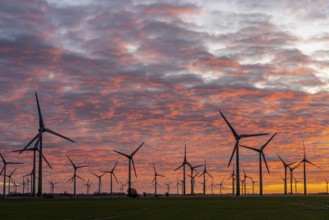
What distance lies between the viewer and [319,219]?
44.1 m

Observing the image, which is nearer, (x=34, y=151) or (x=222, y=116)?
(x=222, y=116)

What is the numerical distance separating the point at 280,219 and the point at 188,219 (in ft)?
26.8

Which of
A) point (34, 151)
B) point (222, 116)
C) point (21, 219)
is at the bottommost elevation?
point (21, 219)

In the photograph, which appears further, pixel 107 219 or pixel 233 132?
pixel 233 132

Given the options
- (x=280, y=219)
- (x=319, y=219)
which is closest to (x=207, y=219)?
(x=280, y=219)

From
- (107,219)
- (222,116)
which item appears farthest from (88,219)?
(222,116)

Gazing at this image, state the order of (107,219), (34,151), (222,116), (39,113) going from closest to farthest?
(107,219) → (39,113) → (222,116) → (34,151)

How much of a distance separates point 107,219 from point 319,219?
18.8m

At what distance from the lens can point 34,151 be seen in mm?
186375

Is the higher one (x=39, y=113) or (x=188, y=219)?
(x=39, y=113)

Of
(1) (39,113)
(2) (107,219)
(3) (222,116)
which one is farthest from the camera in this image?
(3) (222,116)

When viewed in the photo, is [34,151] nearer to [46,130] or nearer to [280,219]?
[46,130]

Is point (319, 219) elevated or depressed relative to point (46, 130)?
depressed

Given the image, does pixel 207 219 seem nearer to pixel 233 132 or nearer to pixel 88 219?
pixel 88 219
